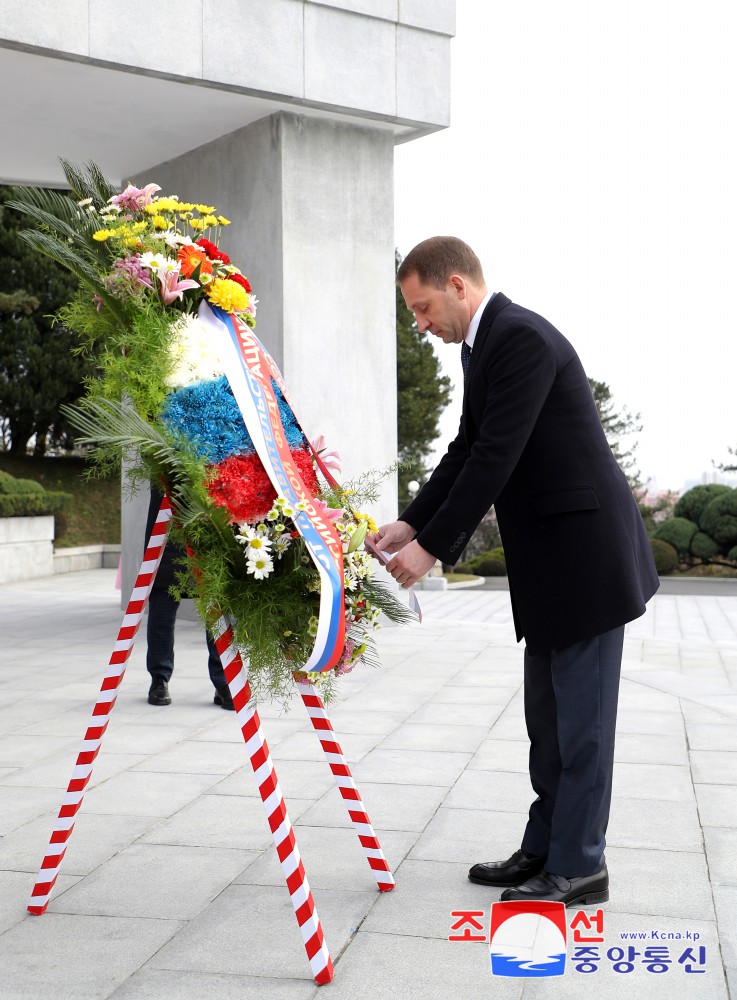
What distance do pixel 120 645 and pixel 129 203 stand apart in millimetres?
1338

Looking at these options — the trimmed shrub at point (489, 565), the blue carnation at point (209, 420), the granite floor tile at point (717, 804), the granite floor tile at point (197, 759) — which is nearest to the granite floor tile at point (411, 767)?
the granite floor tile at point (197, 759)

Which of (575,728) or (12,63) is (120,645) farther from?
(12,63)

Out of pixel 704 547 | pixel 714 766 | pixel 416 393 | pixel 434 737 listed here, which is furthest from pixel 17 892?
pixel 416 393

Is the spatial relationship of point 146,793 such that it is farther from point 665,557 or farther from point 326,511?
point 665,557

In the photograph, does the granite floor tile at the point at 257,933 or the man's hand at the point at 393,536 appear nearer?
the granite floor tile at the point at 257,933

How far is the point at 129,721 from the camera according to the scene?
233 inches

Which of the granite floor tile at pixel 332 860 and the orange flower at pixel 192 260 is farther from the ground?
the orange flower at pixel 192 260

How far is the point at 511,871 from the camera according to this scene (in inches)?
136

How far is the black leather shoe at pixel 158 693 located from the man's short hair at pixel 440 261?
3790mm

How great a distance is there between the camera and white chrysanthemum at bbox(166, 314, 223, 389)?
3016 mm

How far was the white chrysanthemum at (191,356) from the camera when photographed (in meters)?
3.02

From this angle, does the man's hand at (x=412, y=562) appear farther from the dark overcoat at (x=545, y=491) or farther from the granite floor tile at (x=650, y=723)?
the granite floor tile at (x=650, y=723)

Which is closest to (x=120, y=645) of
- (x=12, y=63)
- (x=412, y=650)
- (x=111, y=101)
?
(x=412, y=650)

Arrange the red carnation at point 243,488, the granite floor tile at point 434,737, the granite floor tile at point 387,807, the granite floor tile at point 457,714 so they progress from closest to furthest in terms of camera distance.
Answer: the red carnation at point 243,488
the granite floor tile at point 387,807
the granite floor tile at point 434,737
the granite floor tile at point 457,714
